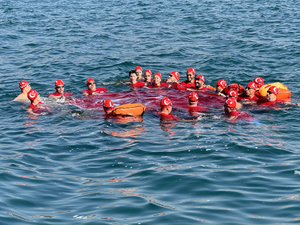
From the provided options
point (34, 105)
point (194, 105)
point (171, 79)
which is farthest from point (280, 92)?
point (34, 105)

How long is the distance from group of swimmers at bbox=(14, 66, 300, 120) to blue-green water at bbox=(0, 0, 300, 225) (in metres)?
0.64

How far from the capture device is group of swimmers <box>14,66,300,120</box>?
14135 mm

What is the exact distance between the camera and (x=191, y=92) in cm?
1750

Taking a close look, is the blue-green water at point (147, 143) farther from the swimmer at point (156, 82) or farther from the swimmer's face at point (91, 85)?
the swimmer at point (156, 82)

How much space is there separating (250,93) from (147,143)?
6251 millimetres

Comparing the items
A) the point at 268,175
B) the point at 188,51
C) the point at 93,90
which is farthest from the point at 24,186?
the point at 188,51

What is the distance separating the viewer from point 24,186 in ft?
29.9

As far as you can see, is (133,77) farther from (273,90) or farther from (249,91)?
(273,90)

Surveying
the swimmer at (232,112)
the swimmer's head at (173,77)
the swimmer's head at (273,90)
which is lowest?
the swimmer at (232,112)

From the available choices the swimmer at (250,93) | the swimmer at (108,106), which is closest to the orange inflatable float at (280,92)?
the swimmer at (250,93)

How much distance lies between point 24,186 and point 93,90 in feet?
29.7

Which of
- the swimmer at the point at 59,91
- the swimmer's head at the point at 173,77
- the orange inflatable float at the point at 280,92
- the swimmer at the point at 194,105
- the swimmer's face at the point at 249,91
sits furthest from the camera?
the swimmer's head at the point at 173,77

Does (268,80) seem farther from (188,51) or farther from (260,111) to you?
(188,51)

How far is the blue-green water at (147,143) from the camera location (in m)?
7.95
